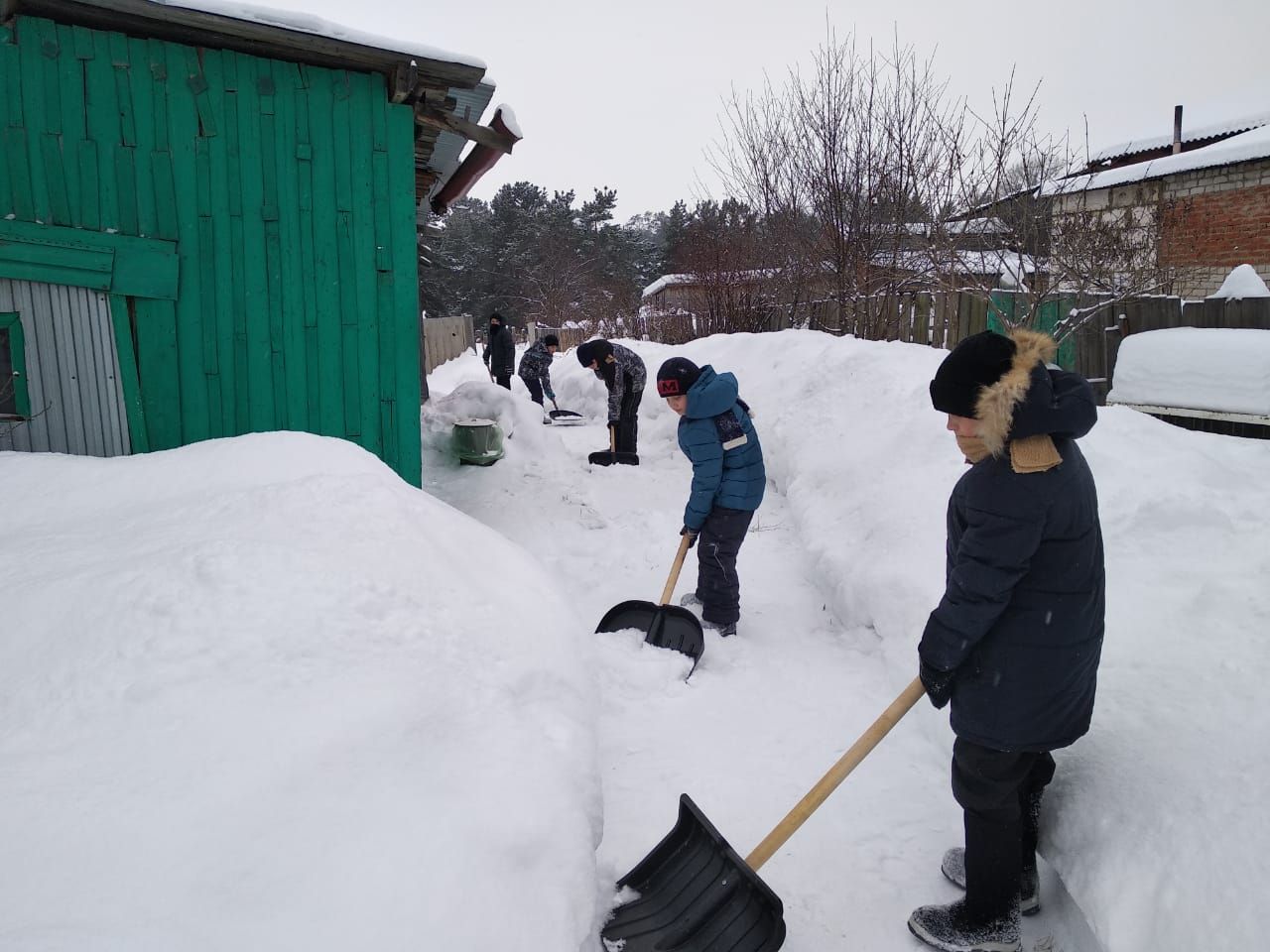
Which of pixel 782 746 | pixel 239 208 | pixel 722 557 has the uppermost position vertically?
pixel 239 208

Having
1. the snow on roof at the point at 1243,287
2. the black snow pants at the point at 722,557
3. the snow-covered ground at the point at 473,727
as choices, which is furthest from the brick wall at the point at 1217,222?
the black snow pants at the point at 722,557

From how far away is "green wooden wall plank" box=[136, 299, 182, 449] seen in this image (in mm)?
4512

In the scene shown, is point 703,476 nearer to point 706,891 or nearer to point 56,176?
point 706,891

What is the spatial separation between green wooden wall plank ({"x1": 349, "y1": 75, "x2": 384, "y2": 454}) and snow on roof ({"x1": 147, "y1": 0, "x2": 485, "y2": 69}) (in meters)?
0.37

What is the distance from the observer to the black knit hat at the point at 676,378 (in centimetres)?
403

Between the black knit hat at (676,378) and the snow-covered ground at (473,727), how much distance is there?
1.21 meters

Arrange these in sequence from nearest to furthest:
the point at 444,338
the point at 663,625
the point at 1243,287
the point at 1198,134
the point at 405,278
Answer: the point at 663,625, the point at 405,278, the point at 1243,287, the point at 1198,134, the point at 444,338

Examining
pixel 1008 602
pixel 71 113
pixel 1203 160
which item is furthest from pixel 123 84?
pixel 1203 160

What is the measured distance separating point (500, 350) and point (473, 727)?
38.7 feet

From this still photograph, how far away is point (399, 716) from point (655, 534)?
400 cm

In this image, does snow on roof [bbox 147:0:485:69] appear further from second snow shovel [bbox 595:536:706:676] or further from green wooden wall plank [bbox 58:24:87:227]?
second snow shovel [bbox 595:536:706:676]

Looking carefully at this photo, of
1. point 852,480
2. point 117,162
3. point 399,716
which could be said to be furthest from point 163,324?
point 852,480

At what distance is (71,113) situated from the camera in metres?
4.24

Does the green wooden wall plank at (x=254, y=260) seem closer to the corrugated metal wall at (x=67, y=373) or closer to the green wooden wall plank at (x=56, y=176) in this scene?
the corrugated metal wall at (x=67, y=373)
